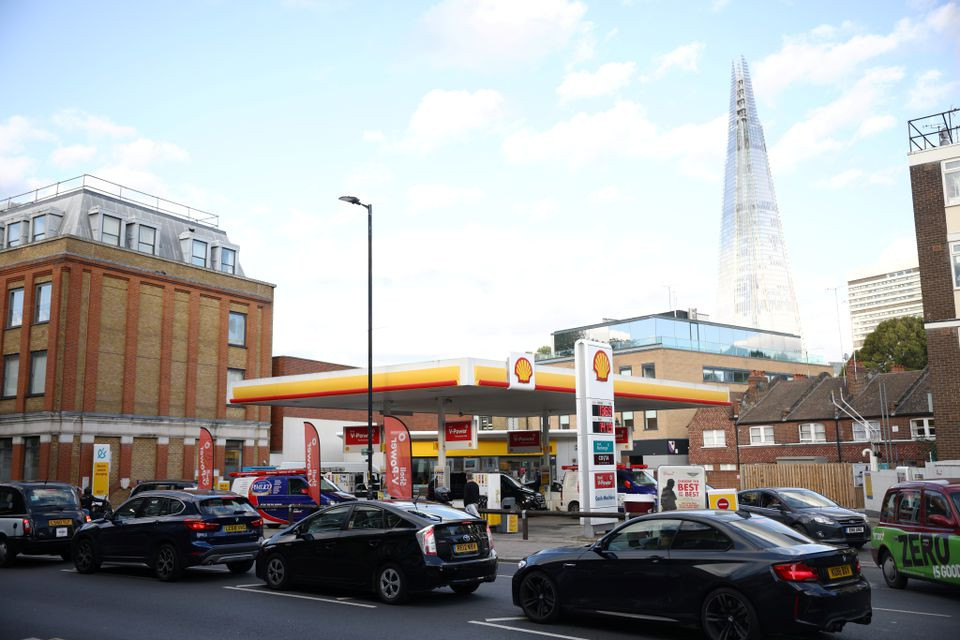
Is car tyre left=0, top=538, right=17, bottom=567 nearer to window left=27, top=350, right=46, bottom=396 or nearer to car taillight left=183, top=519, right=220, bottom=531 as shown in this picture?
car taillight left=183, top=519, right=220, bottom=531

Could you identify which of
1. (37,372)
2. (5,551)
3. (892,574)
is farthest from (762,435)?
(5,551)

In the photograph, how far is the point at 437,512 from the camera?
40.9 feet

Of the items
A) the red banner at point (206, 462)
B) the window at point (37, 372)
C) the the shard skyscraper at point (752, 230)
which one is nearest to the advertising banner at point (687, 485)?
the red banner at point (206, 462)

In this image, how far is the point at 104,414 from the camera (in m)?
38.2

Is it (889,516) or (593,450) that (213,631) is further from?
(593,450)

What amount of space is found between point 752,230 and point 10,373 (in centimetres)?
14587

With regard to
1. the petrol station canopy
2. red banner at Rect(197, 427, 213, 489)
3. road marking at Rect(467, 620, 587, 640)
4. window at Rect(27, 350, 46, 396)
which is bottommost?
road marking at Rect(467, 620, 587, 640)

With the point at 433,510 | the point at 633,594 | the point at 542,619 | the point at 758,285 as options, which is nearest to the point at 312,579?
the point at 433,510

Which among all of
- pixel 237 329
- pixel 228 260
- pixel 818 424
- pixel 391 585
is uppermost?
pixel 228 260

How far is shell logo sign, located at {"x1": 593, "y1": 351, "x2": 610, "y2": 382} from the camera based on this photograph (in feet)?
74.5

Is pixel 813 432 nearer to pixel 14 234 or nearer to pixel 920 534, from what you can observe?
pixel 920 534

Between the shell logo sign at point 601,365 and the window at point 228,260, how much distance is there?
100 ft

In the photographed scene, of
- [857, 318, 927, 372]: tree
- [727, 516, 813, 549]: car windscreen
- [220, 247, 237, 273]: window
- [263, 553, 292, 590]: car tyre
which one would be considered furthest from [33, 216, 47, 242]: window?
[857, 318, 927, 372]: tree

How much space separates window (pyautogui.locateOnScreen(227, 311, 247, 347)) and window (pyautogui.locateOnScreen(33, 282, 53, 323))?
31.9ft
